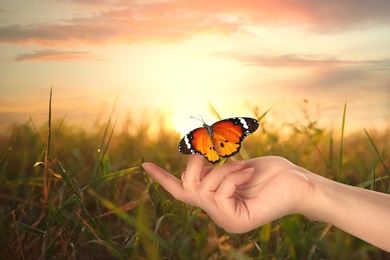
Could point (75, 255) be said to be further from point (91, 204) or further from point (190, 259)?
point (91, 204)

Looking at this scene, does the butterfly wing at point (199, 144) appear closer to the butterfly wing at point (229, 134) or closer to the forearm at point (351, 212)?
the butterfly wing at point (229, 134)

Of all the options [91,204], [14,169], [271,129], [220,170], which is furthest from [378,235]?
[14,169]

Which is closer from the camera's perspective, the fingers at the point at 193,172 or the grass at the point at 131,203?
the fingers at the point at 193,172

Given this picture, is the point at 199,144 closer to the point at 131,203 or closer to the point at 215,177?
the point at 215,177

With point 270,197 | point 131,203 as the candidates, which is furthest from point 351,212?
point 131,203

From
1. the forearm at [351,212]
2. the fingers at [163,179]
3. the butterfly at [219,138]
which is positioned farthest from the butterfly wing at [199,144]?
the forearm at [351,212]

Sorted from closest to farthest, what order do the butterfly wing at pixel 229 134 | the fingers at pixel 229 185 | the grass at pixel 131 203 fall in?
the fingers at pixel 229 185 → the butterfly wing at pixel 229 134 → the grass at pixel 131 203

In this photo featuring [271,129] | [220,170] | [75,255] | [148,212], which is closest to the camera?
[220,170]

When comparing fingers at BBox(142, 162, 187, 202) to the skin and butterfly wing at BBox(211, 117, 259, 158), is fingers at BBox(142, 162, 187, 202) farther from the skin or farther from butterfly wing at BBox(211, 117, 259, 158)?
butterfly wing at BBox(211, 117, 259, 158)
